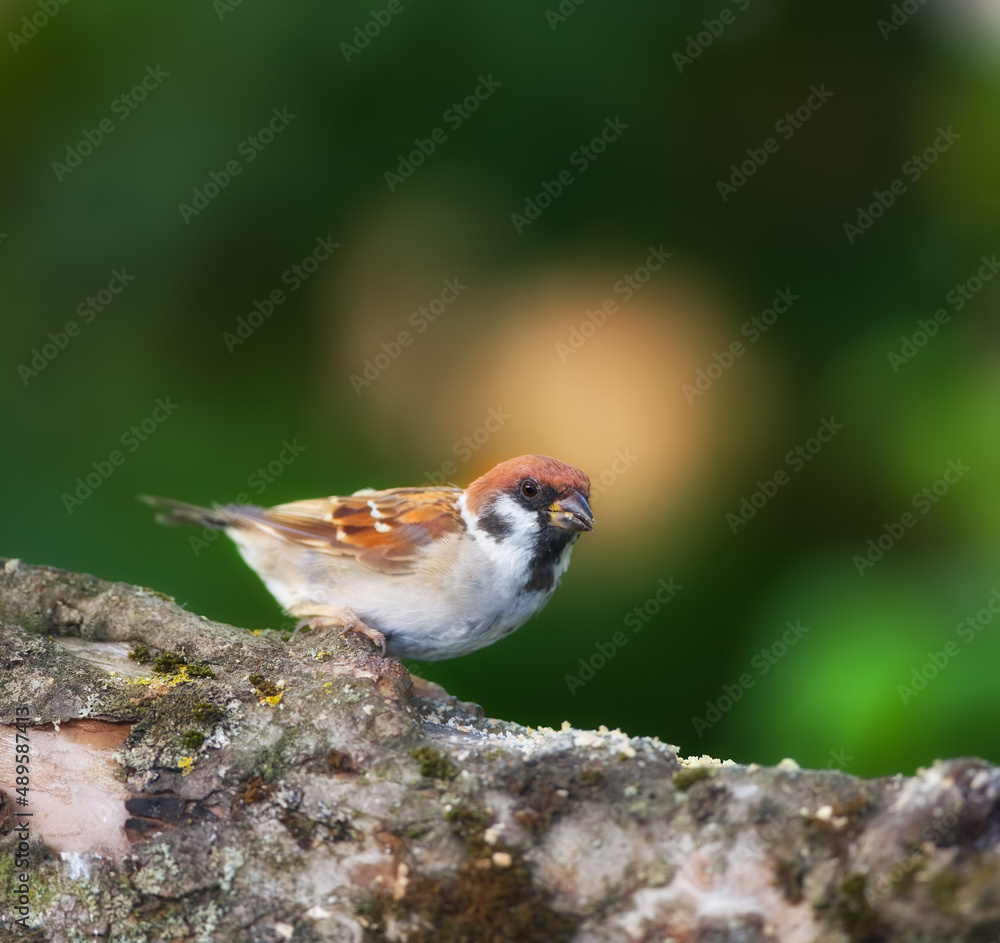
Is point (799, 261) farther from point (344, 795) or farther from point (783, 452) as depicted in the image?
point (344, 795)

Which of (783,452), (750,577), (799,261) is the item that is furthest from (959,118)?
(750,577)

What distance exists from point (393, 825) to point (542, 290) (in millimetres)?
3499

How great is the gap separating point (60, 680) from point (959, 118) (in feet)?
14.5

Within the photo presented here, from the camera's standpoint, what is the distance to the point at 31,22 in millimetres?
4484

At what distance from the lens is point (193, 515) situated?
13.8 ft

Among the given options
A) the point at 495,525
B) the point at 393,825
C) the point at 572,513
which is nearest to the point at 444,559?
the point at 495,525

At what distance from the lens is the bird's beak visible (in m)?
3.55

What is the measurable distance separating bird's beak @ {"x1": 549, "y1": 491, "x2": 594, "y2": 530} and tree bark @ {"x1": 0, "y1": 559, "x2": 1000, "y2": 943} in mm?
975

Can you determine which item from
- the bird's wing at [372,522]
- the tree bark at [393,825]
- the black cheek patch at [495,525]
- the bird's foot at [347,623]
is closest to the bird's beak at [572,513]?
the black cheek patch at [495,525]

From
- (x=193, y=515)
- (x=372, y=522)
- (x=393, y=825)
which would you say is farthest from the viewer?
(x=193, y=515)

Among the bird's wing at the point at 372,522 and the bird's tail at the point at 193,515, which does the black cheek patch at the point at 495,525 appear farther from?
the bird's tail at the point at 193,515

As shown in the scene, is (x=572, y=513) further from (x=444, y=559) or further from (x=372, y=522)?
(x=372, y=522)

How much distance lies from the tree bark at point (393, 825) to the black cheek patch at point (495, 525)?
3.07 ft

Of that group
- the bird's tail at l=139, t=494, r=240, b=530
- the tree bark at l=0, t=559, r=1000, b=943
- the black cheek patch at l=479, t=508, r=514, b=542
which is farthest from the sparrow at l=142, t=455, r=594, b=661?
the tree bark at l=0, t=559, r=1000, b=943
